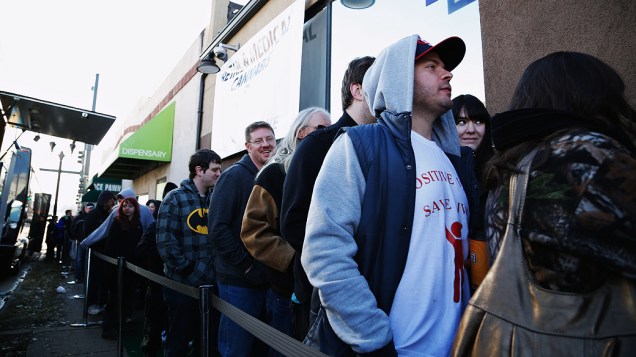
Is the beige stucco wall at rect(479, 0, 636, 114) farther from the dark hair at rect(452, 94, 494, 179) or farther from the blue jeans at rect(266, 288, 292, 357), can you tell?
the blue jeans at rect(266, 288, 292, 357)

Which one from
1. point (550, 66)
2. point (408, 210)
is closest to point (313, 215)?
point (408, 210)

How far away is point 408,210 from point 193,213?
278 cm

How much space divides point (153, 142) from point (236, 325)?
1084 cm

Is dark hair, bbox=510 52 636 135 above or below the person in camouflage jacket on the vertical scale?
above

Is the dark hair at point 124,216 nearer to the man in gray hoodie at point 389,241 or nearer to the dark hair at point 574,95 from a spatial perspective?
the man in gray hoodie at point 389,241

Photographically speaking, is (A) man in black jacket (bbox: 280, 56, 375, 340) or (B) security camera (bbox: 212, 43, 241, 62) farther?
(B) security camera (bbox: 212, 43, 241, 62)

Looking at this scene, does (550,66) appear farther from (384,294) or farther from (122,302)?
(122,302)

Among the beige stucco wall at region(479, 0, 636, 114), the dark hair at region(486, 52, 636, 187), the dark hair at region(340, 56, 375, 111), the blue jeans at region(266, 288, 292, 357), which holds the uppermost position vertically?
the beige stucco wall at region(479, 0, 636, 114)

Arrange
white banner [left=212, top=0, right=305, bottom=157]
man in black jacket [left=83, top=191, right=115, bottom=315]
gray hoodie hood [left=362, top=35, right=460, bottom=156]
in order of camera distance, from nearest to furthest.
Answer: gray hoodie hood [left=362, top=35, right=460, bottom=156] → white banner [left=212, top=0, right=305, bottom=157] → man in black jacket [left=83, top=191, right=115, bottom=315]

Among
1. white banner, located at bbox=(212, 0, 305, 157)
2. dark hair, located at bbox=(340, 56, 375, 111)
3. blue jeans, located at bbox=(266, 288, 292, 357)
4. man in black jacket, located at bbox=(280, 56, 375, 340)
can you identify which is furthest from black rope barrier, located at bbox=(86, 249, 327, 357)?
white banner, located at bbox=(212, 0, 305, 157)

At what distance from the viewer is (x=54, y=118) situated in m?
8.92

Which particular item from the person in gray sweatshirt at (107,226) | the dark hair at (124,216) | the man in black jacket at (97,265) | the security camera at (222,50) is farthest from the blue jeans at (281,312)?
the security camera at (222,50)

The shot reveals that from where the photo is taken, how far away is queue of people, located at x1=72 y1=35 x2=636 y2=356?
1.04 metres

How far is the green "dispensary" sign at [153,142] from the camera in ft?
40.4
